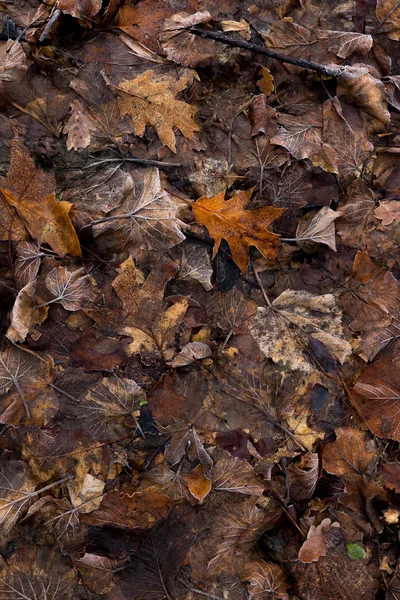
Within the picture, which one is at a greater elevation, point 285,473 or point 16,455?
point 16,455

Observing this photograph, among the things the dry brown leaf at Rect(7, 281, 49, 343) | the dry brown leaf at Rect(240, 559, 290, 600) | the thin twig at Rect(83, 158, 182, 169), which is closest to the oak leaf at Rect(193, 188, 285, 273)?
the thin twig at Rect(83, 158, 182, 169)

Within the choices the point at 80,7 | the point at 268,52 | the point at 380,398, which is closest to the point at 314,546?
the point at 380,398

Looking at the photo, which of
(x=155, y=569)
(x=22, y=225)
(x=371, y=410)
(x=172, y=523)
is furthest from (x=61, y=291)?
(x=371, y=410)

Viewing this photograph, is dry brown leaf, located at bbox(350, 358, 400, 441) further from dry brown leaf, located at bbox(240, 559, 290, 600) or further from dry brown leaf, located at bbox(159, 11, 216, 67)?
dry brown leaf, located at bbox(159, 11, 216, 67)

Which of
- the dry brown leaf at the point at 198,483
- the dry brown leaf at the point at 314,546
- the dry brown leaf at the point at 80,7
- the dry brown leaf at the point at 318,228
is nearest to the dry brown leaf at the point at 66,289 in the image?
the dry brown leaf at the point at 198,483

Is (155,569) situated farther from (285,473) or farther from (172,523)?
(285,473)
